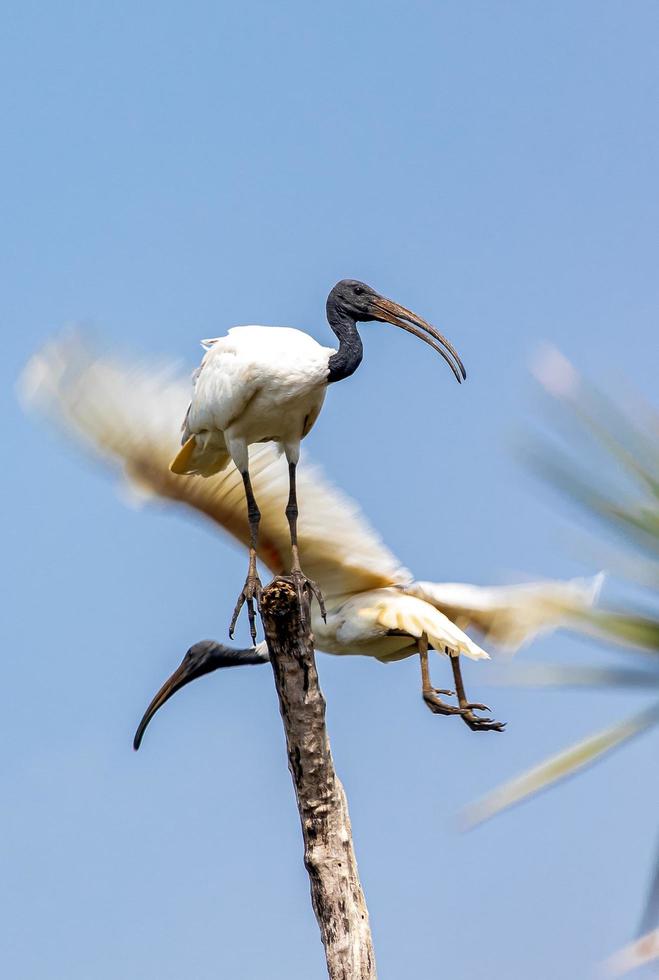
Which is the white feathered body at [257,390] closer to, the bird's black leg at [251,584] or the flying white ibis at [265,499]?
the bird's black leg at [251,584]

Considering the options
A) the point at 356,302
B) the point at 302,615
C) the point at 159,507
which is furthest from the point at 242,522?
the point at 302,615

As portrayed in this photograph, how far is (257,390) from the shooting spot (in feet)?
23.3

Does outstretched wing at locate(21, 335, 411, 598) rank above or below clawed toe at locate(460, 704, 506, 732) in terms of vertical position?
above

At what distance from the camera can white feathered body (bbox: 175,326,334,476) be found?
705 centimetres

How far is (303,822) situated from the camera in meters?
6.16

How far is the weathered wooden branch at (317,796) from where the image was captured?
589 centimetres

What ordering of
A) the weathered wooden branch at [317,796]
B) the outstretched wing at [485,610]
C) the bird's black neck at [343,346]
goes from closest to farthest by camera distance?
1. the weathered wooden branch at [317,796]
2. the bird's black neck at [343,346]
3. the outstretched wing at [485,610]

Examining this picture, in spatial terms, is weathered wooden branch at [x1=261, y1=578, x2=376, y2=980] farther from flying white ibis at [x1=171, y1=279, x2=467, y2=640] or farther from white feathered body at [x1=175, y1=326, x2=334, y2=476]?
white feathered body at [x1=175, y1=326, x2=334, y2=476]

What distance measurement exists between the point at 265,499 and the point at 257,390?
1.31 metres

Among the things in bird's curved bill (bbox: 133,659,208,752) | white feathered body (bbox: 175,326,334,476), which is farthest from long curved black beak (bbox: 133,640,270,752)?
white feathered body (bbox: 175,326,334,476)

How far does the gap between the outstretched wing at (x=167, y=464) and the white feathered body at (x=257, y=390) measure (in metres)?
0.65

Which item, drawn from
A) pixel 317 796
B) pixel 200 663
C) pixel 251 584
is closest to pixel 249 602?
pixel 251 584

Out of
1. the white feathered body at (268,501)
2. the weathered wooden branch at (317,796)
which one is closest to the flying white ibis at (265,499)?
the white feathered body at (268,501)

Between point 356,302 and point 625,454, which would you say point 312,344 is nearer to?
point 356,302
